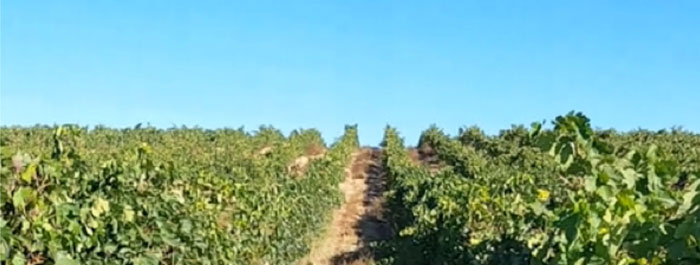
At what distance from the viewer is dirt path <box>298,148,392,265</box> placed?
52.4 ft

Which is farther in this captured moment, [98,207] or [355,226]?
[355,226]

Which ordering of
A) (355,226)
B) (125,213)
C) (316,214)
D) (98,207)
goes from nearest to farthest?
1. (98,207)
2. (125,213)
3. (316,214)
4. (355,226)

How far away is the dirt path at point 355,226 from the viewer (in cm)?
1596

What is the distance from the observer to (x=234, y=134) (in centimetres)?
5253

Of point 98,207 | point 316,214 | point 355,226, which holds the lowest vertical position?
point 98,207

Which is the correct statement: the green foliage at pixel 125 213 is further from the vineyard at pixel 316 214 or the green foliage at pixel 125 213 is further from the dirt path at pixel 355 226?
the dirt path at pixel 355 226

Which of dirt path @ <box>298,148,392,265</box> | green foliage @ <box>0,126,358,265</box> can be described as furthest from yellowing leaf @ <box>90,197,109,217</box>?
dirt path @ <box>298,148,392,265</box>

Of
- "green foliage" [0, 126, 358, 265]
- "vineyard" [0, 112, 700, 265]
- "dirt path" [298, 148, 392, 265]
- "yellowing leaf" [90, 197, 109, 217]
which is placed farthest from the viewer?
"dirt path" [298, 148, 392, 265]

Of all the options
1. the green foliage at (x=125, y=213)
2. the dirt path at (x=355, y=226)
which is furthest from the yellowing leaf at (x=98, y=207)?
the dirt path at (x=355, y=226)

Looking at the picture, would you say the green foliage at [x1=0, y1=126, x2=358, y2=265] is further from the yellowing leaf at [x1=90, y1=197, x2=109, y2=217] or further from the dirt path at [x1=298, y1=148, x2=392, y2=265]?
the dirt path at [x1=298, y1=148, x2=392, y2=265]

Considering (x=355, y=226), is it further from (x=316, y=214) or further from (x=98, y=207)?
(x=98, y=207)

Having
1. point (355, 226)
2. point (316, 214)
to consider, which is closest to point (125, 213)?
point (316, 214)

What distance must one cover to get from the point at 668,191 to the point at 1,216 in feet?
9.57

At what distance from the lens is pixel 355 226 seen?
20.8m
